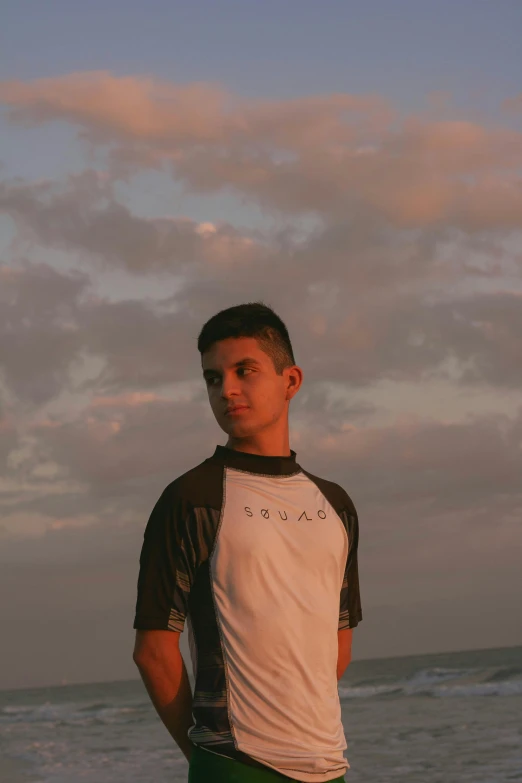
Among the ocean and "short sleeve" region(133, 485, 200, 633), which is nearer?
"short sleeve" region(133, 485, 200, 633)

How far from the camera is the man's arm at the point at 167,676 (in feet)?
9.01

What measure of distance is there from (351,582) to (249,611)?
1.94 ft

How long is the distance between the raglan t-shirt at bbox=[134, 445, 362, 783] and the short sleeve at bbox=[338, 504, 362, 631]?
230 millimetres

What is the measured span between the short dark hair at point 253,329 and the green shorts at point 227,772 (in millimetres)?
1043

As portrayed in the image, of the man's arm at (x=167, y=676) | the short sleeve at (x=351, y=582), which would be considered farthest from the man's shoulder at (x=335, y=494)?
the man's arm at (x=167, y=676)

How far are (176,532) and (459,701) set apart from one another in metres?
25.2

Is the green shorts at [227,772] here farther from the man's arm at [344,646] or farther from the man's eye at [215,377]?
the man's eye at [215,377]

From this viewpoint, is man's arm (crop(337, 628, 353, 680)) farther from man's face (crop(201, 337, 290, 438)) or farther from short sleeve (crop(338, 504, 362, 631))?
man's face (crop(201, 337, 290, 438))

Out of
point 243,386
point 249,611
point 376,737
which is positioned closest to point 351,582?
point 249,611

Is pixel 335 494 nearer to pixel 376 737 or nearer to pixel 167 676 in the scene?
pixel 167 676

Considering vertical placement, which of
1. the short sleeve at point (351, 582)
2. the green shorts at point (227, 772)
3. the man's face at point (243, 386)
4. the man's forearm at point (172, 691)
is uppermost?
the man's face at point (243, 386)

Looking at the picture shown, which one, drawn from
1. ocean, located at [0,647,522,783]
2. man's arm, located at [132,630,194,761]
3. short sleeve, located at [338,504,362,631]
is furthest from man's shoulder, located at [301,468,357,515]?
ocean, located at [0,647,522,783]

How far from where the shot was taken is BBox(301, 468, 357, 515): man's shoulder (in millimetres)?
3066

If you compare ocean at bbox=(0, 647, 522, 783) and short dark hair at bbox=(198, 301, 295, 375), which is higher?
short dark hair at bbox=(198, 301, 295, 375)
